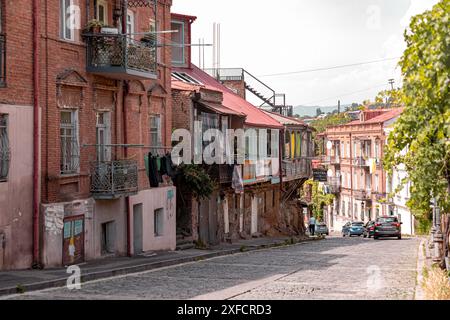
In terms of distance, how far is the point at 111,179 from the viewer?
2347 cm

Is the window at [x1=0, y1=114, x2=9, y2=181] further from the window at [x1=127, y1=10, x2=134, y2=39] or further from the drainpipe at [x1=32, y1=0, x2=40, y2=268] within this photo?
the window at [x1=127, y1=10, x2=134, y2=39]

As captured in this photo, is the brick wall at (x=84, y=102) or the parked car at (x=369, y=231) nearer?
the brick wall at (x=84, y=102)

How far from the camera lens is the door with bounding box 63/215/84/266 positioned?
69.7 feet

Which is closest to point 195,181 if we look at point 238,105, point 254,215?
point 238,105

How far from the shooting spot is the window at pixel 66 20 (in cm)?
2158

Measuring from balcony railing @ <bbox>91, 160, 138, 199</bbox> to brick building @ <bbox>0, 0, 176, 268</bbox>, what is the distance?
29 millimetres

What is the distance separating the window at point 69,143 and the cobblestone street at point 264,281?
11.9 feet

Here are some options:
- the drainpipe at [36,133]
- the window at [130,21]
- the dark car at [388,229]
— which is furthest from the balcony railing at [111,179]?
the dark car at [388,229]

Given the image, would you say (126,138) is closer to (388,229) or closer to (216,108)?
(216,108)

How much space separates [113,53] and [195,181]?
8143 mm

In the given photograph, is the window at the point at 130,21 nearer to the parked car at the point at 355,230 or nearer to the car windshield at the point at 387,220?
the car windshield at the point at 387,220

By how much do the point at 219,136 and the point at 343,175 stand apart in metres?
51.6
